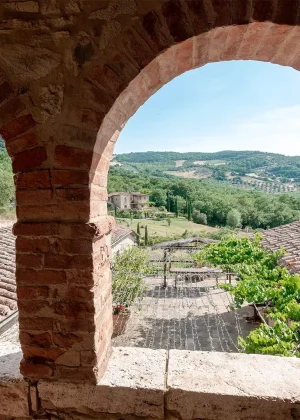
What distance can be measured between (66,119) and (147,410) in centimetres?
154

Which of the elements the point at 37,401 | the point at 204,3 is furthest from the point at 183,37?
the point at 37,401

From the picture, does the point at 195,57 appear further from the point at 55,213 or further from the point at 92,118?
the point at 55,213

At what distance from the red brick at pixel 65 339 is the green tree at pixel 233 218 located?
45833mm

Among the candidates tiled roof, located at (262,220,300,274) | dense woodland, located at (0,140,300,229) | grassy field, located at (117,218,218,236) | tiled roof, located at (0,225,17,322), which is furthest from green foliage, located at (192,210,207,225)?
tiled roof, located at (0,225,17,322)

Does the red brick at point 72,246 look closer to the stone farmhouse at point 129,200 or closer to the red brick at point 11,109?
the red brick at point 11,109

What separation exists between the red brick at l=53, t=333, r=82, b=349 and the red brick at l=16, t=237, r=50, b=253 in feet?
1.49

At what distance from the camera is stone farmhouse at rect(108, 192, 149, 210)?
1739 inches

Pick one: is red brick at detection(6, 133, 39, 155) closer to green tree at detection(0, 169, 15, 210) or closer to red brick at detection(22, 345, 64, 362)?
red brick at detection(22, 345, 64, 362)

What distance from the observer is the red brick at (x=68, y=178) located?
5.12ft

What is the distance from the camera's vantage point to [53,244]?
1.61m

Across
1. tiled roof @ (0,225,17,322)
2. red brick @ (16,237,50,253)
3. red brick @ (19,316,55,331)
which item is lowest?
tiled roof @ (0,225,17,322)

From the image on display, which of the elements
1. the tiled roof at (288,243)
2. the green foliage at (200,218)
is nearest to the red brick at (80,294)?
the tiled roof at (288,243)

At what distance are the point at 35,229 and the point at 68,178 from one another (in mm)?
321

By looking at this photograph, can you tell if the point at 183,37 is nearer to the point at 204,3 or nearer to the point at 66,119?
the point at 204,3
